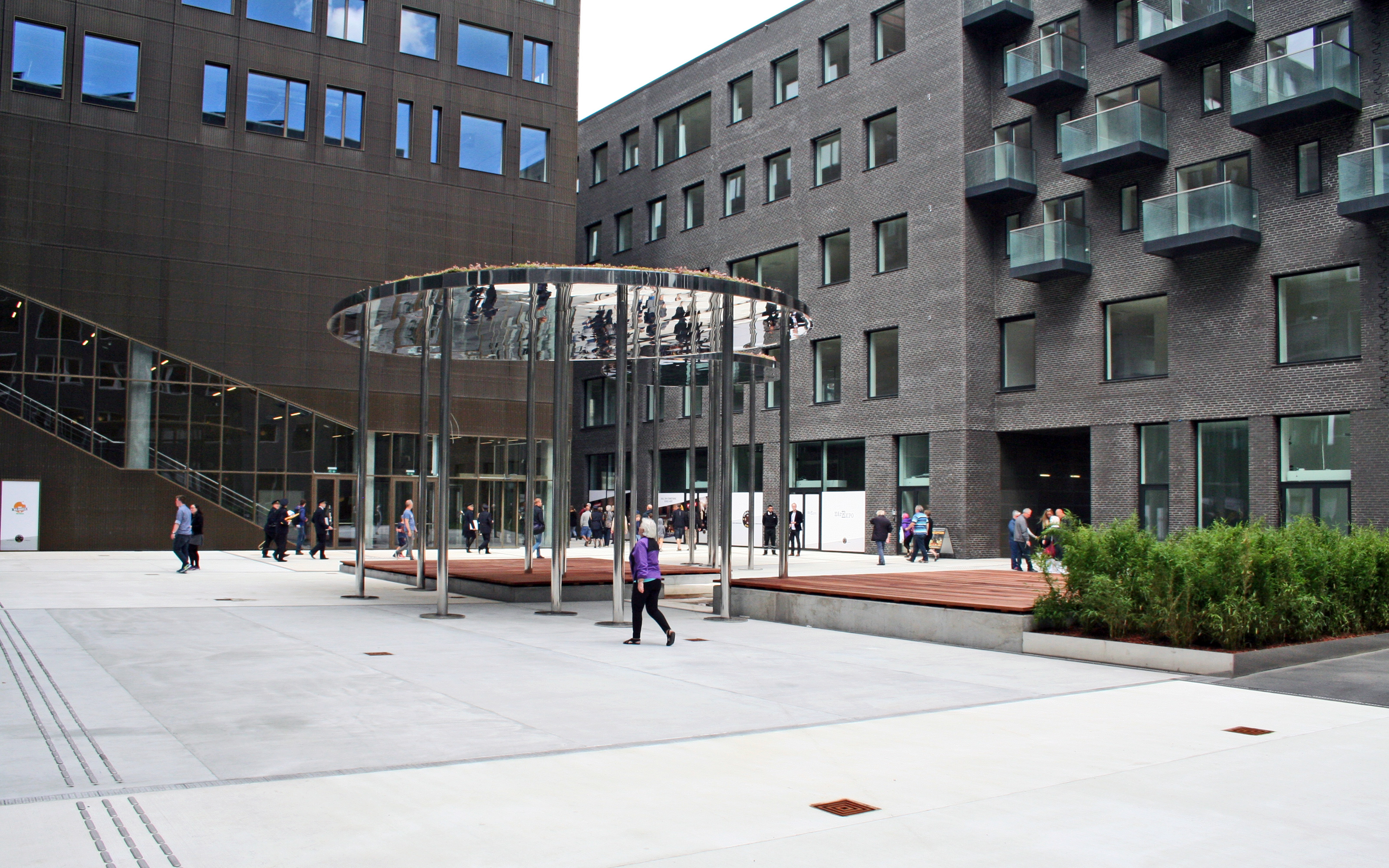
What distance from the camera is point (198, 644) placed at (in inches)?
488

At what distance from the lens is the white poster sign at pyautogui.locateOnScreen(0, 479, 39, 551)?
106 feet

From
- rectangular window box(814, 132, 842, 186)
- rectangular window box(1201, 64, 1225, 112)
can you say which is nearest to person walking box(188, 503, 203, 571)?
rectangular window box(814, 132, 842, 186)

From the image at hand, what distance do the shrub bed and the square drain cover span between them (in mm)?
7016

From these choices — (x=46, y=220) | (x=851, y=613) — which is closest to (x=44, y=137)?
(x=46, y=220)

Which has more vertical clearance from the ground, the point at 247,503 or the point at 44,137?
the point at 44,137

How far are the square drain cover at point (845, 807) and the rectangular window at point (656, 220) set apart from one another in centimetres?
4325

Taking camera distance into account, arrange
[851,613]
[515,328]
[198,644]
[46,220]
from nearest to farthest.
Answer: [198,644], [851,613], [515,328], [46,220]

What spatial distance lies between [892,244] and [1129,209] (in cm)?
810

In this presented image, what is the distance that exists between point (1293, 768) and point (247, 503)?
34.1m

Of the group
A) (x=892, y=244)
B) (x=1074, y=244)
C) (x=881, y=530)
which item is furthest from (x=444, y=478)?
(x=892, y=244)

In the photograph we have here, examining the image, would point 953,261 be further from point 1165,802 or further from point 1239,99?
point 1165,802

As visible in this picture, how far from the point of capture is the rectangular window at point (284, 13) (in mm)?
36969

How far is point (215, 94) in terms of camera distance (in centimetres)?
3628

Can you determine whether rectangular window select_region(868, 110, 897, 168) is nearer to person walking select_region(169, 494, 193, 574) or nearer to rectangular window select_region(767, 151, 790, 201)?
rectangular window select_region(767, 151, 790, 201)
